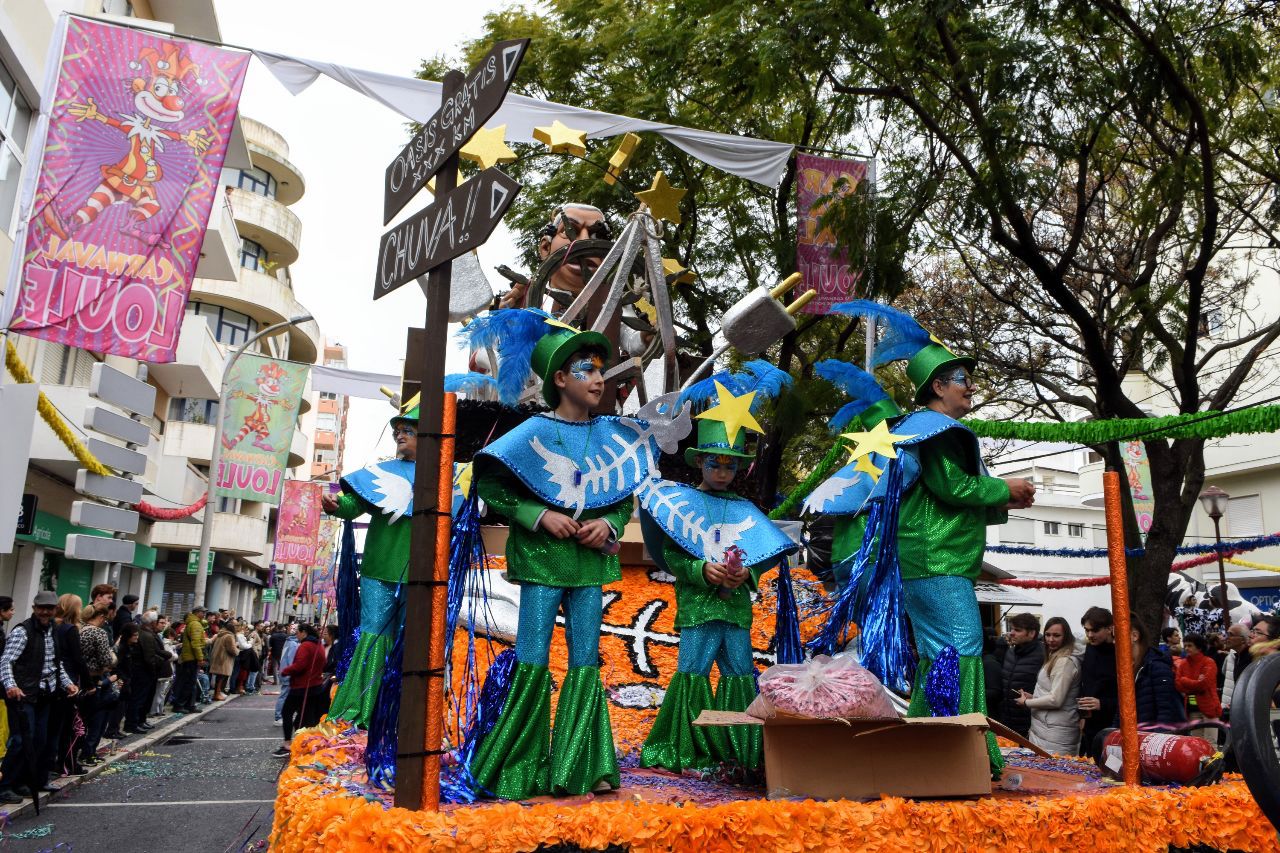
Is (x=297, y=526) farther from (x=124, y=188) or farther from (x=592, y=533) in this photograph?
(x=592, y=533)

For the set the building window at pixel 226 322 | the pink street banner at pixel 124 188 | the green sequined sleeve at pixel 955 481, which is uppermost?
the building window at pixel 226 322

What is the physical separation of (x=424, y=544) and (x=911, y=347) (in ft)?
8.85

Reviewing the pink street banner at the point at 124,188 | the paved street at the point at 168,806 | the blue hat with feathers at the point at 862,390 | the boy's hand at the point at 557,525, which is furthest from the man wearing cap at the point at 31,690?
the blue hat with feathers at the point at 862,390

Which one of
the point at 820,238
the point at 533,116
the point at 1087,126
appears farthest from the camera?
the point at 820,238

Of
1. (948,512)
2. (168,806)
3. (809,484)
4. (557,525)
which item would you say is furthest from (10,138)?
(948,512)

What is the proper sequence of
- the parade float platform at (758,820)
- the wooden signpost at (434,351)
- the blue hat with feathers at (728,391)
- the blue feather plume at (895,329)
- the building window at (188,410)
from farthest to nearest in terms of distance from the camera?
the building window at (188,410)
the blue feather plume at (895,329)
the blue hat with feathers at (728,391)
the wooden signpost at (434,351)
the parade float platform at (758,820)

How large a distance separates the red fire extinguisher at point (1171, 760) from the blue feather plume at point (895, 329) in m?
1.95

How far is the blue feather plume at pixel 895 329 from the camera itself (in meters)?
4.98

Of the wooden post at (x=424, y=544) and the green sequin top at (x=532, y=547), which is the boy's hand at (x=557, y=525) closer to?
the green sequin top at (x=532, y=547)

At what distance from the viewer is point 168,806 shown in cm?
758

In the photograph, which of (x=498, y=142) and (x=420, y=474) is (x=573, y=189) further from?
(x=420, y=474)

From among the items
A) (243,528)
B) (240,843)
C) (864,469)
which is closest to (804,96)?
(864,469)

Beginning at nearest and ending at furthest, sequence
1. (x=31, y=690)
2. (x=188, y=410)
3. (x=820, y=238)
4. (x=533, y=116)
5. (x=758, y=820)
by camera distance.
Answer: (x=758, y=820) < (x=31, y=690) < (x=533, y=116) < (x=820, y=238) < (x=188, y=410)

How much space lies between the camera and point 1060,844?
3.63m
